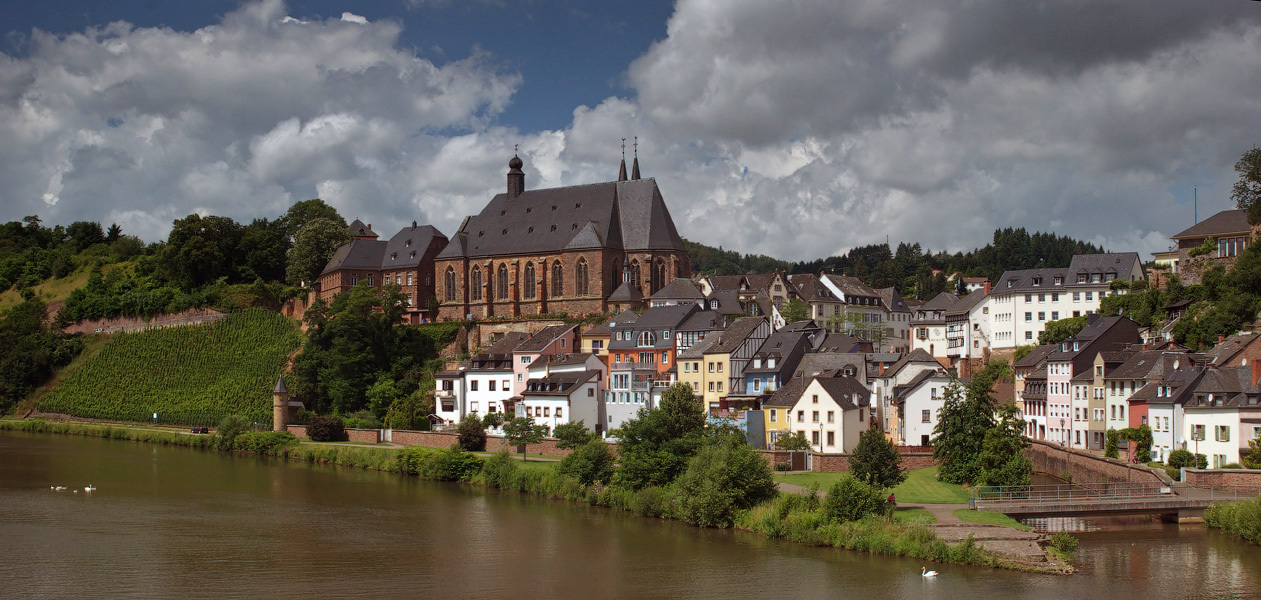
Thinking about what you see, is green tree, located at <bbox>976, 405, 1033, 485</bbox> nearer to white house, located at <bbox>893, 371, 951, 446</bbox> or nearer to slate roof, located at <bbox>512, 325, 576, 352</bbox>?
white house, located at <bbox>893, 371, 951, 446</bbox>

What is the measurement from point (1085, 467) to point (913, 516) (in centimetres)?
1425

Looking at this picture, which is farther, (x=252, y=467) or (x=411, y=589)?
(x=252, y=467)

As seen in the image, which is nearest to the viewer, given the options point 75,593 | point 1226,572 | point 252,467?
point 75,593

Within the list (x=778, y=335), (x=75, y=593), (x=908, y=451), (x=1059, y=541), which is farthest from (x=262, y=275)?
(x=1059, y=541)

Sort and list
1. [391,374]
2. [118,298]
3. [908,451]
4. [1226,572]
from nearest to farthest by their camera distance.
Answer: [1226,572]
[908,451]
[391,374]
[118,298]

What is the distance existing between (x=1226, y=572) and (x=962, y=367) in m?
36.3

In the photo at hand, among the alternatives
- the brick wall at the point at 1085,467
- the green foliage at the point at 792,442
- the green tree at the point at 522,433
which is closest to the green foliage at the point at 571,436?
the green tree at the point at 522,433

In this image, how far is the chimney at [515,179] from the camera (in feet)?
296

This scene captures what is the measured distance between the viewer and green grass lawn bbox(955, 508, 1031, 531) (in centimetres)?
3359

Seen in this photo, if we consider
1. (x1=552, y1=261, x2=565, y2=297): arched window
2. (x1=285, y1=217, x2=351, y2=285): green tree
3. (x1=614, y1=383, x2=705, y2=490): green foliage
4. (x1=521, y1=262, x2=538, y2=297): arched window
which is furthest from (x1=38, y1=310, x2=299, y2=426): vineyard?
(x1=614, y1=383, x2=705, y2=490): green foliage

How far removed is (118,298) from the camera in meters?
92.3

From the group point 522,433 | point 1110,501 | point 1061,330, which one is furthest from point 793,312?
point 1110,501

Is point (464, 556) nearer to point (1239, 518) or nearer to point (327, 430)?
point (1239, 518)

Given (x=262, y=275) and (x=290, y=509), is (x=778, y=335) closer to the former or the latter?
(x=290, y=509)
